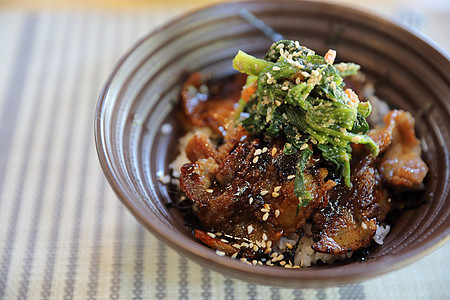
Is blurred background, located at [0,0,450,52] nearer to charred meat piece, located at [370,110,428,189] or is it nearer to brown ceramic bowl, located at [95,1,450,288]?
brown ceramic bowl, located at [95,1,450,288]

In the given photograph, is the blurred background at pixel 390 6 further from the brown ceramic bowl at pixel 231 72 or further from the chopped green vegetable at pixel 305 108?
the chopped green vegetable at pixel 305 108

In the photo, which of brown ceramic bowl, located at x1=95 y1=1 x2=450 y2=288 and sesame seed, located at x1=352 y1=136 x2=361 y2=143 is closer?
brown ceramic bowl, located at x1=95 y1=1 x2=450 y2=288

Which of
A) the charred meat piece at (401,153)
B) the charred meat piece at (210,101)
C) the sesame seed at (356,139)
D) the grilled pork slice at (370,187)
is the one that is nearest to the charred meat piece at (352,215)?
the grilled pork slice at (370,187)

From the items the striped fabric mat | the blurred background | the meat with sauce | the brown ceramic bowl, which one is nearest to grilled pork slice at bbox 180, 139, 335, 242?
the meat with sauce

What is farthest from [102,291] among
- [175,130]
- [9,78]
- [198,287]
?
[9,78]

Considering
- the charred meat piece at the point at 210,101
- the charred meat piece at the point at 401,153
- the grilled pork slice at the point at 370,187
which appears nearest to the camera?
the grilled pork slice at the point at 370,187

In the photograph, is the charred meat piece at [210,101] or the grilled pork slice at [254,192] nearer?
the grilled pork slice at [254,192]
